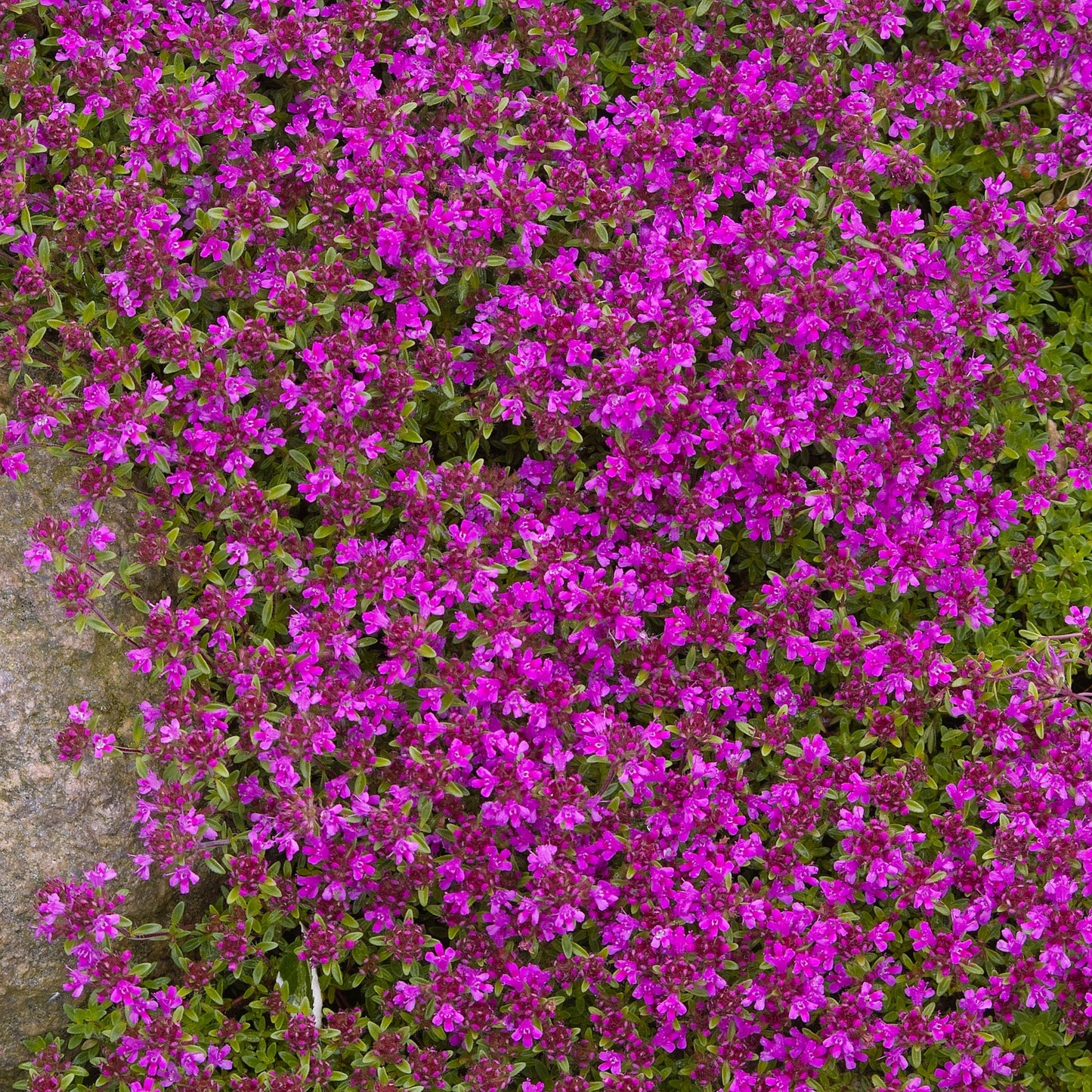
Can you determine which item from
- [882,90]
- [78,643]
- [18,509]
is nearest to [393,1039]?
[78,643]

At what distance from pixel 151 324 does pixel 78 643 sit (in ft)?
4.12

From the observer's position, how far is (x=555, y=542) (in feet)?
15.0

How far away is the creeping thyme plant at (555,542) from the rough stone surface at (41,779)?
129mm

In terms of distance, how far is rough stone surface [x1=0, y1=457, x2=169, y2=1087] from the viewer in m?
4.32

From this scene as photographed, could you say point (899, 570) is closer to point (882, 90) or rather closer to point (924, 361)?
point (924, 361)

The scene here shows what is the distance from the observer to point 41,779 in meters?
4.36

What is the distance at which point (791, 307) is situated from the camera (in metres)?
4.76

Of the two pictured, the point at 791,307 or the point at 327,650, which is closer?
the point at 327,650

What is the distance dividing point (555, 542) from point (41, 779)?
2123 millimetres

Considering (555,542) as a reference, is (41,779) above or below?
below

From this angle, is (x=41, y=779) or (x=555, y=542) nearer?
(x=41, y=779)

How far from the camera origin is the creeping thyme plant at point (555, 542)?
429cm

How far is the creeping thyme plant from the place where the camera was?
429cm

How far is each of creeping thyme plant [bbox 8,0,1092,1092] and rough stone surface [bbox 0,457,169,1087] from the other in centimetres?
13
